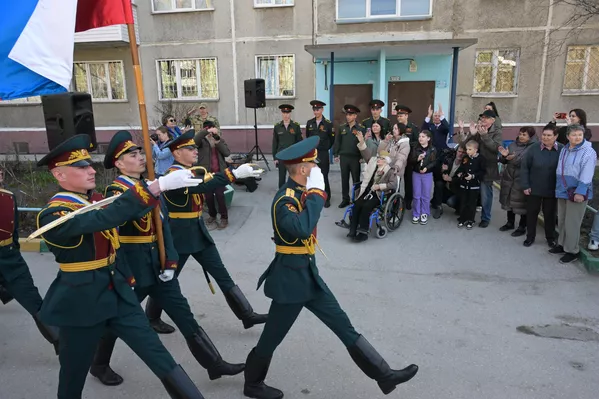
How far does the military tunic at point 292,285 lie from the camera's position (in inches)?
125

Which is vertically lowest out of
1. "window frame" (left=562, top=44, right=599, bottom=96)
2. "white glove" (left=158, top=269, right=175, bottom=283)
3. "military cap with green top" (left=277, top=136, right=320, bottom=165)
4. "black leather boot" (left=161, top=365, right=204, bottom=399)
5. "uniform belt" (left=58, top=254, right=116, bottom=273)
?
"black leather boot" (left=161, top=365, right=204, bottom=399)

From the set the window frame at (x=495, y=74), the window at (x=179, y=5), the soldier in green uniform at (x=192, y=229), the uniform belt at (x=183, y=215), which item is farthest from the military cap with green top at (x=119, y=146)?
the window frame at (x=495, y=74)

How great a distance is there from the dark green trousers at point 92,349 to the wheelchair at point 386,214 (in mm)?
4590

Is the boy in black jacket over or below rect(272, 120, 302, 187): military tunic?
below

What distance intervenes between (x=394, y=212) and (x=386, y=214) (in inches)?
13.7

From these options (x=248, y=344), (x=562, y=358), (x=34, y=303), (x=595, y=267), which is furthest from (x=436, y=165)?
(x=34, y=303)

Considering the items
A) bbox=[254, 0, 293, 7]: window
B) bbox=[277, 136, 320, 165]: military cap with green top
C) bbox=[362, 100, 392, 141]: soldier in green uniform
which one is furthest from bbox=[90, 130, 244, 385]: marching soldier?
bbox=[254, 0, 293, 7]: window

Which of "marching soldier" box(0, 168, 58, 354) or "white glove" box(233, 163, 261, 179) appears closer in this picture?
"white glove" box(233, 163, 261, 179)

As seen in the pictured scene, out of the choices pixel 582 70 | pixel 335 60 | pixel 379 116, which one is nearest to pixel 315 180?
pixel 379 116

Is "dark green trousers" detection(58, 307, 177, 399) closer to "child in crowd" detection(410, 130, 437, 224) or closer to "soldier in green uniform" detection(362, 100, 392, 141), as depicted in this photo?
"child in crowd" detection(410, 130, 437, 224)

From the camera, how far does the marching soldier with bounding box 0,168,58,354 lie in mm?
4043

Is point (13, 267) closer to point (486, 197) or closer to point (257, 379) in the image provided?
point (257, 379)

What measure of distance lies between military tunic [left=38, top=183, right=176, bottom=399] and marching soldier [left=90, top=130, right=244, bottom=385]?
0.55 metres

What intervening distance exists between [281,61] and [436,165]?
880cm
